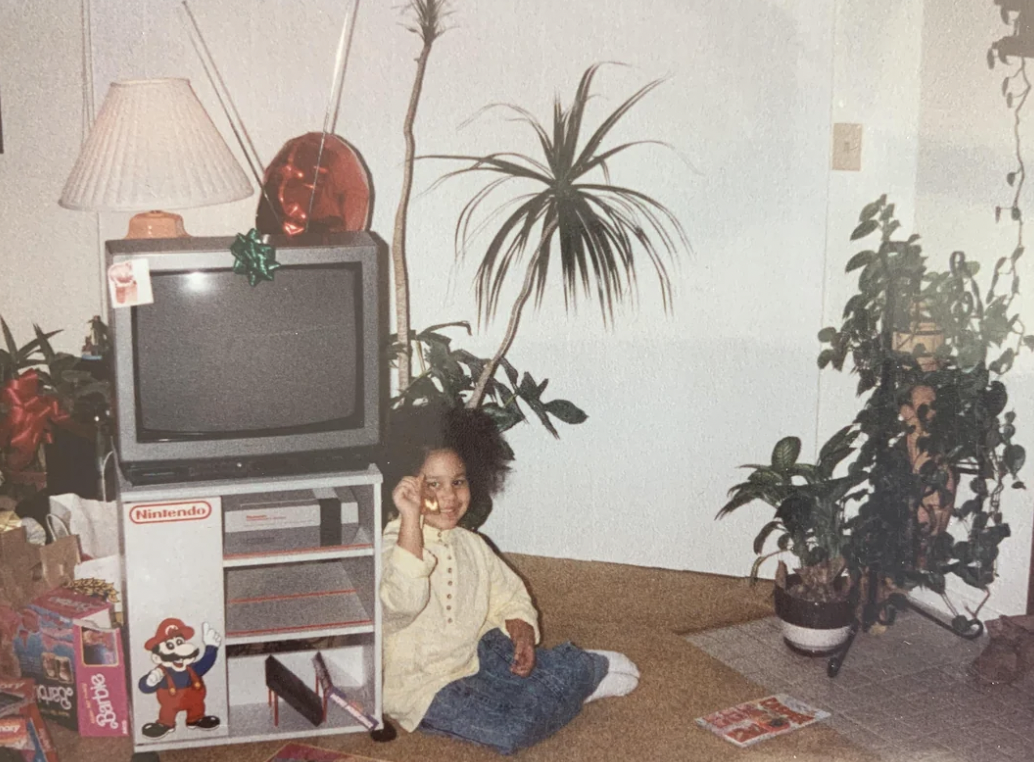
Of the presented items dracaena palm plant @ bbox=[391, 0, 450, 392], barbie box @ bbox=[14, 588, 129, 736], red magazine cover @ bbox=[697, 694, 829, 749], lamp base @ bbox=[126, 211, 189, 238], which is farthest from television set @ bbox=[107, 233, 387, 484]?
red magazine cover @ bbox=[697, 694, 829, 749]

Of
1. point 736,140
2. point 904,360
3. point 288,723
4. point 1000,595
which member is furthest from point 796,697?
point 736,140

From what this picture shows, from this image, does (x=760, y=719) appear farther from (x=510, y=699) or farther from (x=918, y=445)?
(x=918, y=445)

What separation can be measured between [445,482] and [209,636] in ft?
1.88

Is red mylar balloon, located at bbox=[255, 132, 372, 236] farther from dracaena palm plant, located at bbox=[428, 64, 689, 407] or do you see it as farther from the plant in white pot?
the plant in white pot

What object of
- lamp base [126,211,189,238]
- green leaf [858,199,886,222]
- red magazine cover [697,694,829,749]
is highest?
green leaf [858,199,886,222]

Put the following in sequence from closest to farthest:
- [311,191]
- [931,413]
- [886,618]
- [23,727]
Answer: [23,727] < [311,191] < [931,413] < [886,618]

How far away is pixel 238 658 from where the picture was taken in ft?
8.46

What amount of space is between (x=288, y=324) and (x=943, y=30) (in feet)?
5.87

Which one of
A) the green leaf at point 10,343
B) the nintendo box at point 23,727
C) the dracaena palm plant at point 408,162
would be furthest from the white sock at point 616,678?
the green leaf at point 10,343

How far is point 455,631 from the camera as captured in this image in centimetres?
253

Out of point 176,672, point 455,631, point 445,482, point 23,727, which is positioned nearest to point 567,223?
point 445,482

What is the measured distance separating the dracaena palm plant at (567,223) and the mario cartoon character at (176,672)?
88cm

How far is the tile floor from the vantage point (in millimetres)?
2502

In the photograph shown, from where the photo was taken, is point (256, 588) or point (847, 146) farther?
point (847, 146)
